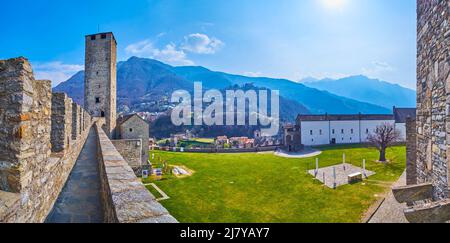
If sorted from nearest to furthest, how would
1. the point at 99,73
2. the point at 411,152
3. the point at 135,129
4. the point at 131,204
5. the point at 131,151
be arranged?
the point at 131,204 → the point at 411,152 → the point at 131,151 → the point at 135,129 → the point at 99,73

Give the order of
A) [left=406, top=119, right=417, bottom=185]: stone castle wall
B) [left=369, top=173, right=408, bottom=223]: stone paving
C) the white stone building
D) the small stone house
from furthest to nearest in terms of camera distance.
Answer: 1. the white stone building
2. the small stone house
3. [left=406, top=119, right=417, bottom=185]: stone castle wall
4. [left=369, top=173, right=408, bottom=223]: stone paving

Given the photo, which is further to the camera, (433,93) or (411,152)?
(411,152)

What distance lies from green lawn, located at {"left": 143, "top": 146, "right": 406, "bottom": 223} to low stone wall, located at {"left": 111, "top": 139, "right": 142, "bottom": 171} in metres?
3.33

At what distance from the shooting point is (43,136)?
3217 mm

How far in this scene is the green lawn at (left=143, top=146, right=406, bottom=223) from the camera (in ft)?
49.6

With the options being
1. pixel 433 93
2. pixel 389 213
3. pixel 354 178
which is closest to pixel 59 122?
pixel 433 93

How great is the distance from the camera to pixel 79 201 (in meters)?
4.16

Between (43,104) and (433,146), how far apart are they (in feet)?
24.1

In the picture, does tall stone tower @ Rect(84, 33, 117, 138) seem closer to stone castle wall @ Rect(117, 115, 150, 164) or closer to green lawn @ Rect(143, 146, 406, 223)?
stone castle wall @ Rect(117, 115, 150, 164)

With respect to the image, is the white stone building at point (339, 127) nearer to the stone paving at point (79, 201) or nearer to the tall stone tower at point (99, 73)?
the tall stone tower at point (99, 73)

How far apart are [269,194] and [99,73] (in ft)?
85.8

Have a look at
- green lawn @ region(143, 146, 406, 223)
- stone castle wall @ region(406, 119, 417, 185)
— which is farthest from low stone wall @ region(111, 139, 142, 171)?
stone castle wall @ region(406, 119, 417, 185)

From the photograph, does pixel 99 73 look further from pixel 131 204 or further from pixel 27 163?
pixel 131 204
